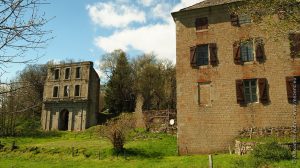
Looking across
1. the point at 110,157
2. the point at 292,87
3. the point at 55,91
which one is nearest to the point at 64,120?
the point at 55,91

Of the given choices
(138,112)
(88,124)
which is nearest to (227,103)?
(138,112)

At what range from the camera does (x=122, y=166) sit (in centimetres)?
1731

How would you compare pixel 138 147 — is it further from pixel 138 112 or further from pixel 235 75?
pixel 138 112

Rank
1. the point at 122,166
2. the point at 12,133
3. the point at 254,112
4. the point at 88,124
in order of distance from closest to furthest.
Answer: the point at 122,166 → the point at 254,112 → the point at 12,133 → the point at 88,124

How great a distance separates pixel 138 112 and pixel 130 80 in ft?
54.0

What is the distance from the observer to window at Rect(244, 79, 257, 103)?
1884cm

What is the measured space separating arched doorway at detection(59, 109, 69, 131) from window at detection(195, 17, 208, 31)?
2875 centimetres

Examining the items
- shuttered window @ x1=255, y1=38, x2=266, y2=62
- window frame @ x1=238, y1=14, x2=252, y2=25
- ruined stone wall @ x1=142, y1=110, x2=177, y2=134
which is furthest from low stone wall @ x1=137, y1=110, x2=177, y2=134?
window frame @ x1=238, y1=14, x2=252, y2=25

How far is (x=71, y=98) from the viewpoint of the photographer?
42469 millimetres

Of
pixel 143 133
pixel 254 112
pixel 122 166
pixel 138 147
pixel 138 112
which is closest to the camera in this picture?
pixel 122 166

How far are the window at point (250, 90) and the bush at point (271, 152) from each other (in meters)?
4.66

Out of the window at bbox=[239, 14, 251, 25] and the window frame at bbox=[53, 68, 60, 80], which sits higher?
the window frame at bbox=[53, 68, 60, 80]

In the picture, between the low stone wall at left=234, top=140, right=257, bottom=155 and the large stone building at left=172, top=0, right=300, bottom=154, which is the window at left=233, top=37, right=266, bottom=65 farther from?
the low stone wall at left=234, top=140, right=257, bottom=155

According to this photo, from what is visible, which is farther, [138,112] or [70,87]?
[70,87]
